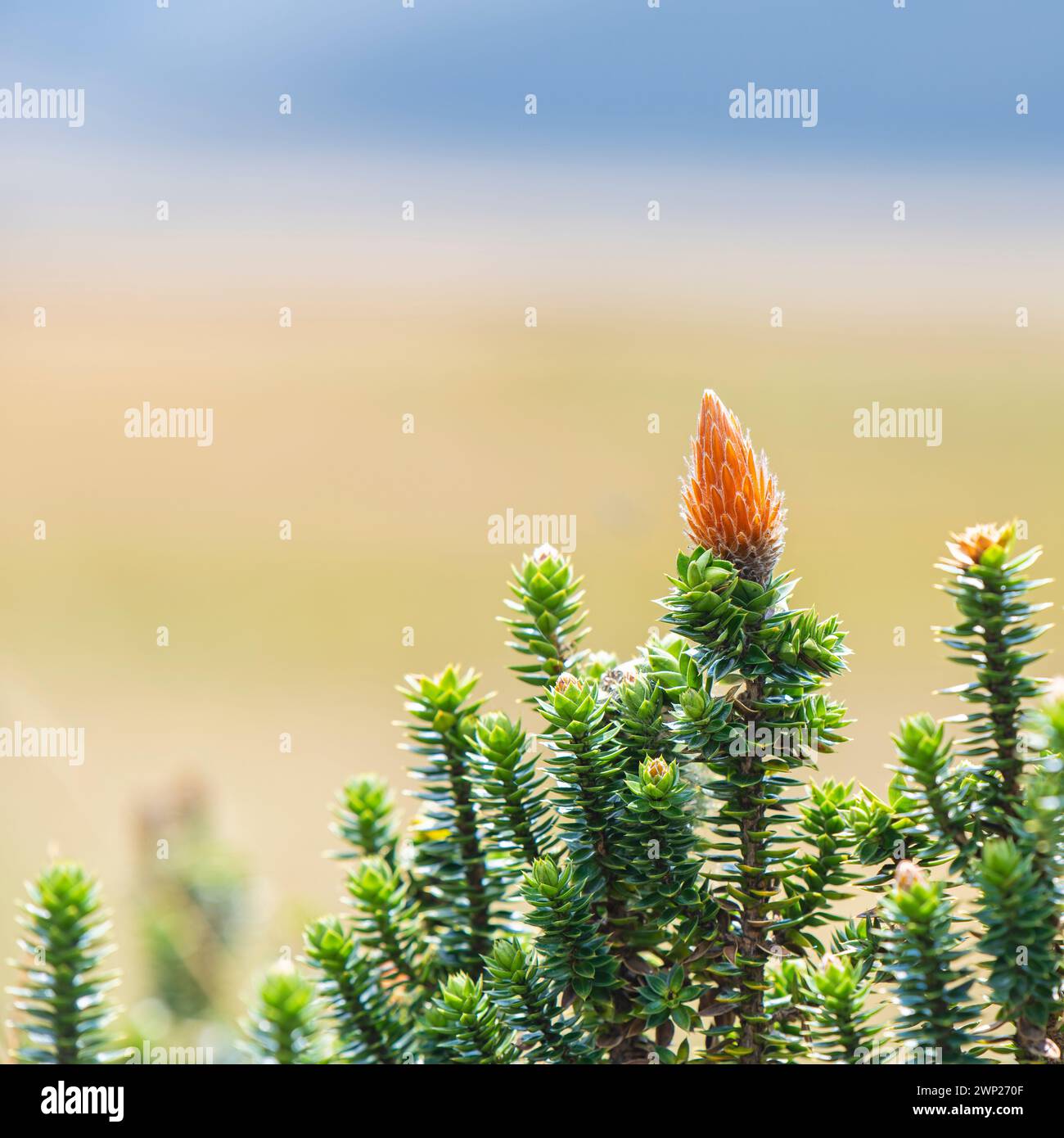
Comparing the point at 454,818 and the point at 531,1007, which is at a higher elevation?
the point at 454,818

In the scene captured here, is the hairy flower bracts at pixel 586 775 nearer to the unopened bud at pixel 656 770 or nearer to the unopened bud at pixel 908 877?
the unopened bud at pixel 656 770

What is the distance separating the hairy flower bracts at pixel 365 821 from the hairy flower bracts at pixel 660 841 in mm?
212

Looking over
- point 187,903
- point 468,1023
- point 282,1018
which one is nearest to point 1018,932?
point 468,1023

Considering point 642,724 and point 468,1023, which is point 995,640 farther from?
point 468,1023

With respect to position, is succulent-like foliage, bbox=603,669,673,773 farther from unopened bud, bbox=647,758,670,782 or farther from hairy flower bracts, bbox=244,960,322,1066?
hairy flower bracts, bbox=244,960,322,1066

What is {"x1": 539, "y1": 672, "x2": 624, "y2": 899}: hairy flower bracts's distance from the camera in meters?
0.54

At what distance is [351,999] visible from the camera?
24.5 inches

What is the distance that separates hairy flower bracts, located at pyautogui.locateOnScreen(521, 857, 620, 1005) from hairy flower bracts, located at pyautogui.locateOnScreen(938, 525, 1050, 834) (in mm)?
222

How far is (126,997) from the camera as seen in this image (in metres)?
1.15

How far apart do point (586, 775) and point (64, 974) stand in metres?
0.37

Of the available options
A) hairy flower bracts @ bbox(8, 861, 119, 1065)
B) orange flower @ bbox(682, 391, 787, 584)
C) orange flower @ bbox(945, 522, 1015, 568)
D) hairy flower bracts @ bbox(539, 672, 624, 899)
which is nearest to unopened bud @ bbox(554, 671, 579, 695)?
hairy flower bracts @ bbox(539, 672, 624, 899)

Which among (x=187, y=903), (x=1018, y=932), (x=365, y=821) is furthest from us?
(x=187, y=903)
